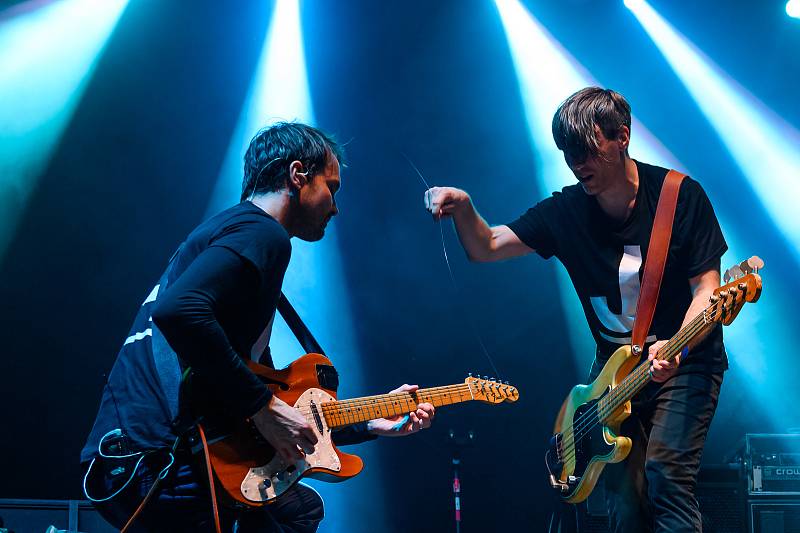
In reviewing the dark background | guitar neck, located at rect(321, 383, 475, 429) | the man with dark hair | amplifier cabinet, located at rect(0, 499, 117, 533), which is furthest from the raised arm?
amplifier cabinet, located at rect(0, 499, 117, 533)

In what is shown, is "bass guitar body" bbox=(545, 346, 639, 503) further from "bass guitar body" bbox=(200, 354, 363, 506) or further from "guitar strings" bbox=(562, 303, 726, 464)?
"bass guitar body" bbox=(200, 354, 363, 506)

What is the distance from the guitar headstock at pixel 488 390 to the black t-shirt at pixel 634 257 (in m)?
0.50

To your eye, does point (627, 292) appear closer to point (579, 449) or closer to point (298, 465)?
point (579, 449)

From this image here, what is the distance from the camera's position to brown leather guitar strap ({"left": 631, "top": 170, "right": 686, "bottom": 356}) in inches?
127

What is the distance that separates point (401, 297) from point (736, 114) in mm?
3225

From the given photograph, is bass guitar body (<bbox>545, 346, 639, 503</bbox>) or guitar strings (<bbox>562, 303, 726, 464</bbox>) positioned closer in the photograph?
guitar strings (<bbox>562, 303, 726, 464</bbox>)

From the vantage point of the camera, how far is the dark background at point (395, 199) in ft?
18.9

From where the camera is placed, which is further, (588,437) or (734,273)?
(588,437)

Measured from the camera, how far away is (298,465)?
2.72 metres

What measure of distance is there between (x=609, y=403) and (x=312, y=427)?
1384 mm

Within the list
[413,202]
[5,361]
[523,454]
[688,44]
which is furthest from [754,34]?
[5,361]

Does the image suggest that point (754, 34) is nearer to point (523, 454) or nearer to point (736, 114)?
point (736, 114)

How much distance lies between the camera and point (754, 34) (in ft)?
20.6

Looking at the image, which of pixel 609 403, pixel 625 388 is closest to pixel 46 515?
pixel 609 403
